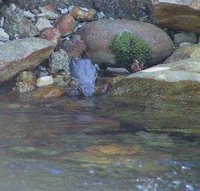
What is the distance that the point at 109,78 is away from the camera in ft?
26.7

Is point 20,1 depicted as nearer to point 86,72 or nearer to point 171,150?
point 86,72

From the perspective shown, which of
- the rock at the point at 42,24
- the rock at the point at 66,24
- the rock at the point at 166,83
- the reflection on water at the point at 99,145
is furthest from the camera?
the rock at the point at 66,24

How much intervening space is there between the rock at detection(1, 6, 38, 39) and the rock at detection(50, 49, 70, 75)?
2.17 feet

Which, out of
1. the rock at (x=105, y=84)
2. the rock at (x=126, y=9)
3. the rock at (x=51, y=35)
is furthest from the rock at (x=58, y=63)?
the rock at (x=126, y=9)

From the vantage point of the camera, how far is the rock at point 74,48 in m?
8.69

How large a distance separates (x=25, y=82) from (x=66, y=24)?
65.4 inches

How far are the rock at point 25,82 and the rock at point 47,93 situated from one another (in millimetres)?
162

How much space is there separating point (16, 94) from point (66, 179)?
3.26 metres

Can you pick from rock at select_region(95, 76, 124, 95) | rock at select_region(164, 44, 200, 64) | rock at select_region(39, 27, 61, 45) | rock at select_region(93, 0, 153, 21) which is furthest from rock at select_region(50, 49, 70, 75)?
rock at select_region(93, 0, 153, 21)

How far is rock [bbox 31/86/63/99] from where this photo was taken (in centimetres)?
754

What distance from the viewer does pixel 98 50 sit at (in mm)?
8852

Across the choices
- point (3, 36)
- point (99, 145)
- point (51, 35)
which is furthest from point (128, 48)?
point (99, 145)

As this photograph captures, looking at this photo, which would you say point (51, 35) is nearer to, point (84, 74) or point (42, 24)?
point (42, 24)

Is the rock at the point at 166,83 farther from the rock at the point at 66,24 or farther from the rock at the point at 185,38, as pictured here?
the rock at the point at 66,24
